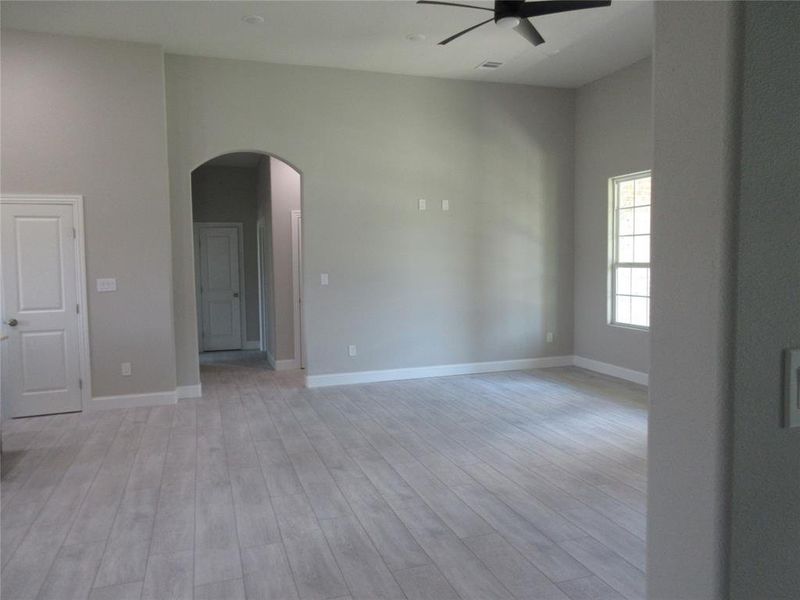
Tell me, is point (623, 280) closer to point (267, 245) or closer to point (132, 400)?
point (267, 245)

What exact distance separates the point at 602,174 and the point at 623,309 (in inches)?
62.0

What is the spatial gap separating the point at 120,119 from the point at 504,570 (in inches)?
197

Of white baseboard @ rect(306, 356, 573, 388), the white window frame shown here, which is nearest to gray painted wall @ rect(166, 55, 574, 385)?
white baseboard @ rect(306, 356, 573, 388)

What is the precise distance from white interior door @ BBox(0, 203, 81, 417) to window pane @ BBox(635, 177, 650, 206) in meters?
5.63

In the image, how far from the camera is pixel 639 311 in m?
6.21

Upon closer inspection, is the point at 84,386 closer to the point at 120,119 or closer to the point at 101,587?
the point at 120,119

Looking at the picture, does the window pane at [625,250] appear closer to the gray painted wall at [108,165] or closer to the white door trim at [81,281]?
the gray painted wall at [108,165]

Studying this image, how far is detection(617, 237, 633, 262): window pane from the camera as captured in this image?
6.30 metres

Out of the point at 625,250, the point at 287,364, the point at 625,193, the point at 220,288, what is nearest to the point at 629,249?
the point at 625,250

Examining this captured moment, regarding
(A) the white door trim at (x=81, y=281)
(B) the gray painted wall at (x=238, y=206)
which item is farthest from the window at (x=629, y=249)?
(B) the gray painted wall at (x=238, y=206)

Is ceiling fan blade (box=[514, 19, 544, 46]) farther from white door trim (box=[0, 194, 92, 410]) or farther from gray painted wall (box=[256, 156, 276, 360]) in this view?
white door trim (box=[0, 194, 92, 410])

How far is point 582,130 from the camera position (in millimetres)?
6949

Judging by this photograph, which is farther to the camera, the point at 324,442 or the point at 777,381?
the point at 324,442

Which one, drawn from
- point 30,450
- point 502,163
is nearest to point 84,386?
point 30,450
